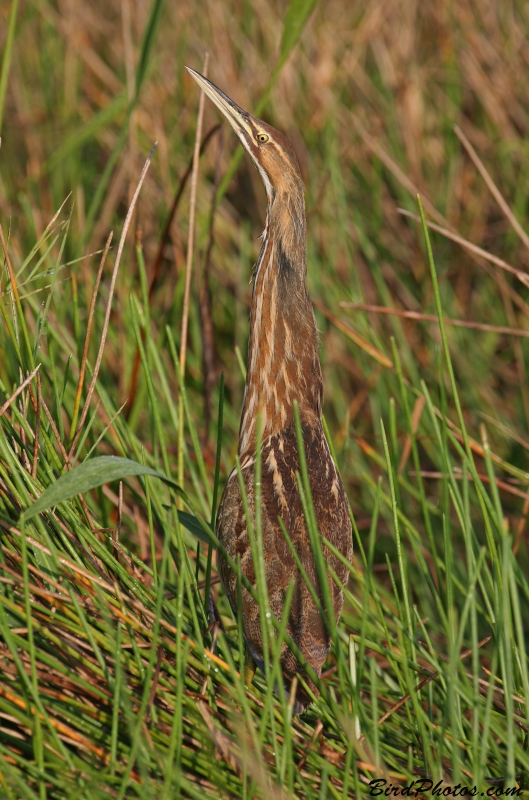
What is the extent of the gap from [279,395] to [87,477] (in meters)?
0.50

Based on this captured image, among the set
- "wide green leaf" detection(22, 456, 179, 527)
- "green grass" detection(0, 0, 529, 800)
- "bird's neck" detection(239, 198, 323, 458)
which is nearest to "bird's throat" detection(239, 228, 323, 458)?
"bird's neck" detection(239, 198, 323, 458)

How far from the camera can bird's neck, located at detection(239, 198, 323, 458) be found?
145cm

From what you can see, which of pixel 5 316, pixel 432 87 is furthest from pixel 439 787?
pixel 432 87

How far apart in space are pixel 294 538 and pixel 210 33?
1972 mm

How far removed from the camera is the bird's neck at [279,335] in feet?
4.75

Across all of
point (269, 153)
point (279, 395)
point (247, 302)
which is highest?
point (269, 153)

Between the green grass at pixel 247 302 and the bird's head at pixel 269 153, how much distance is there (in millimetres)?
124

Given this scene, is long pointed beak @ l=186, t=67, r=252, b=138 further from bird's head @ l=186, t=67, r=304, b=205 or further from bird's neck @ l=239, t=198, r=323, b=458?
bird's neck @ l=239, t=198, r=323, b=458

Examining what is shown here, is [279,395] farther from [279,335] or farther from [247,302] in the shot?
[247,302]

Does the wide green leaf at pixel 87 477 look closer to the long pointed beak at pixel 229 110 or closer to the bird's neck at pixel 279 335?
the bird's neck at pixel 279 335

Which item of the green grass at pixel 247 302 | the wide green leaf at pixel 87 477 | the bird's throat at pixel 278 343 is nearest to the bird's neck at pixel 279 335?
the bird's throat at pixel 278 343

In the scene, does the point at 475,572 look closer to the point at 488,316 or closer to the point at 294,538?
the point at 294,538

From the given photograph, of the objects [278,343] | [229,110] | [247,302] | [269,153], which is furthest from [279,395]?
[247,302]

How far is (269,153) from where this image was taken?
4.86 ft
